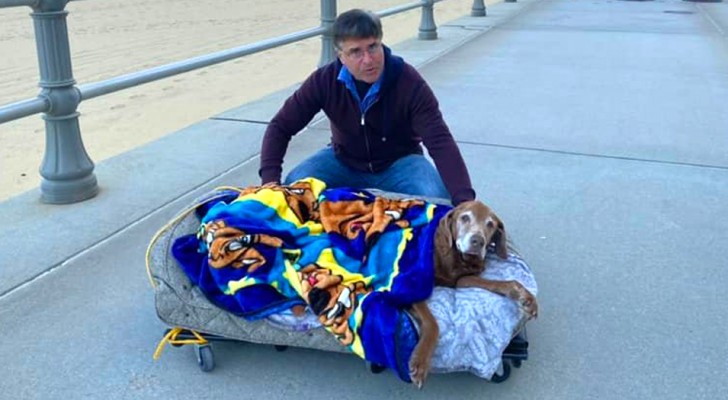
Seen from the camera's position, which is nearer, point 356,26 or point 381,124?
point 356,26

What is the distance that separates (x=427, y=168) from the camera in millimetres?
3791

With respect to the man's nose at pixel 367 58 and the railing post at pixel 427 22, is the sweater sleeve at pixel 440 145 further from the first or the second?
the railing post at pixel 427 22

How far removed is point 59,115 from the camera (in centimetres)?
430

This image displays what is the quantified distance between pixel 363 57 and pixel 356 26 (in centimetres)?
14

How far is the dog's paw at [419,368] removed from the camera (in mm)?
2543

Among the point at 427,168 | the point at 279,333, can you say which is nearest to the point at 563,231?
the point at 427,168

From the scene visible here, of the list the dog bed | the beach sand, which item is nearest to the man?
the dog bed

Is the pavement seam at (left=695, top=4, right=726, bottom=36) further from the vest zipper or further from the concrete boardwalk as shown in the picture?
the vest zipper

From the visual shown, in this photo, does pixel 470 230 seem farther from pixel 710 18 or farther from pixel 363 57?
pixel 710 18

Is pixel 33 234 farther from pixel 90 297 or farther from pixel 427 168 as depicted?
pixel 427 168

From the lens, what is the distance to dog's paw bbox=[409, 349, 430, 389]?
2.54m

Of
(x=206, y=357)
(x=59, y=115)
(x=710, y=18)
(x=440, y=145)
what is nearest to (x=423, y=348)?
(x=206, y=357)

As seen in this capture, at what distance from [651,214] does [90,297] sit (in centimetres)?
304

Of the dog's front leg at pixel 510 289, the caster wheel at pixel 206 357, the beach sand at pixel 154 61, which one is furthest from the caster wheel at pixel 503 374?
the beach sand at pixel 154 61
